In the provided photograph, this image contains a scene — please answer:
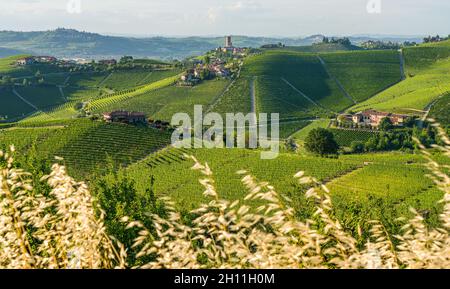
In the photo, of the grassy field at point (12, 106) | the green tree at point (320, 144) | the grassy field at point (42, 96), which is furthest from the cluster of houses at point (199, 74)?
the green tree at point (320, 144)

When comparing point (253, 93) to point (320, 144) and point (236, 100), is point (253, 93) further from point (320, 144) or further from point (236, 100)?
point (320, 144)

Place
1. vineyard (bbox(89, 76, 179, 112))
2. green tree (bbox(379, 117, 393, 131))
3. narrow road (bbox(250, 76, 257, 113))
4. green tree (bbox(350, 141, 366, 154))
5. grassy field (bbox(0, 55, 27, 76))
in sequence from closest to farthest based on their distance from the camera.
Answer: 1. green tree (bbox(350, 141, 366, 154))
2. green tree (bbox(379, 117, 393, 131))
3. narrow road (bbox(250, 76, 257, 113))
4. vineyard (bbox(89, 76, 179, 112))
5. grassy field (bbox(0, 55, 27, 76))

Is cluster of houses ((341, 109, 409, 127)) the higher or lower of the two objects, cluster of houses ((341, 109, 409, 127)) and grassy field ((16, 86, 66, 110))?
the lower

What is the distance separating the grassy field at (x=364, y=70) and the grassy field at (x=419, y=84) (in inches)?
119

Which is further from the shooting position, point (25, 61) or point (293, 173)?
point (25, 61)

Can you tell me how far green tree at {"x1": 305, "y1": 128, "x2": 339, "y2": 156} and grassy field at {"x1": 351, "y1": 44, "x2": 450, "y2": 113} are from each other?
2648 centimetres

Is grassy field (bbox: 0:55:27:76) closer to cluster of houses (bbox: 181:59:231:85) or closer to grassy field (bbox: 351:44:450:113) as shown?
cluster of houses (bbox: 181:59:231:85)

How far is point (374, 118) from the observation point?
7444 centimetres

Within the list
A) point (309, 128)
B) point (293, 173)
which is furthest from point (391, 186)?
point (309, 128)

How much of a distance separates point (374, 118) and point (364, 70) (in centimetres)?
4469

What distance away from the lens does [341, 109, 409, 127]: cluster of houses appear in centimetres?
7257

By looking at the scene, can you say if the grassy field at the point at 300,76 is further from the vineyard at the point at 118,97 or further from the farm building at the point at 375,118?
the vineyard at the point at 118,97

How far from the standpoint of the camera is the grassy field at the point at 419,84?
83219 mm

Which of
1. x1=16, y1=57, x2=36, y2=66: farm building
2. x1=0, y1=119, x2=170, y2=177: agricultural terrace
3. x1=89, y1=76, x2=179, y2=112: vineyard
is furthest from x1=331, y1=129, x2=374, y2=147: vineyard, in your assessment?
x1=16, y1=57, x2=36, y2=66: farm building
